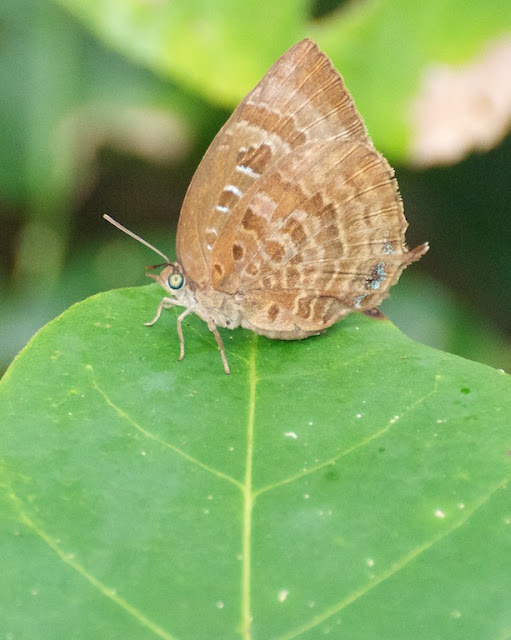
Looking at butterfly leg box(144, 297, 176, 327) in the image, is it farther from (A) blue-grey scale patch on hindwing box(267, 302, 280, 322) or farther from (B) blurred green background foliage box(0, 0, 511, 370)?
(B) blurred green background foliage box(0, 0, 511, 370)

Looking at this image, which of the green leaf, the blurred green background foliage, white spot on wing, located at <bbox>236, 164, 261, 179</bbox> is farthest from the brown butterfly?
the blurred green background foliage

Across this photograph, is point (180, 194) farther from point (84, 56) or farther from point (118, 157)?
point (84, 56)

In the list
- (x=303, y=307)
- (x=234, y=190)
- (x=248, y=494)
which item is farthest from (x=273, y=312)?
(x=248, y=494)

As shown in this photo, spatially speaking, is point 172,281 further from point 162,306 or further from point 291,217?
point 291,217

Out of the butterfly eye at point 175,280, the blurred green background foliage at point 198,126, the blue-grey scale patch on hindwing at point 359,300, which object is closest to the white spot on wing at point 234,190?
the butterfly eye at point 175,280

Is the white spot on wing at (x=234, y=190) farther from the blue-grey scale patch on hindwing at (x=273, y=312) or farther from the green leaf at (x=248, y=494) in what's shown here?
the green leaf at (x=248, y=494)
